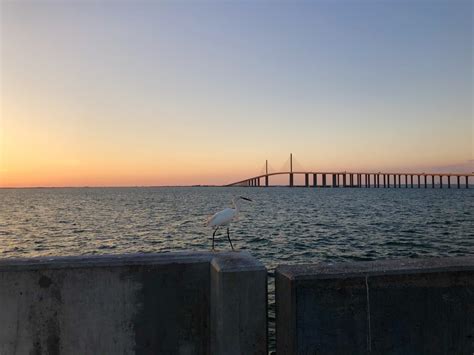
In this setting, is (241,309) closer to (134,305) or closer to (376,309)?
(134,305)

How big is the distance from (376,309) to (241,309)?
3.60 feet

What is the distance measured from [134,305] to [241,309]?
92 centimetres

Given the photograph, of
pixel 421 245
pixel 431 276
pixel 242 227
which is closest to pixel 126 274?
pixel 431 276

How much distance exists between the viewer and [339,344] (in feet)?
11.5

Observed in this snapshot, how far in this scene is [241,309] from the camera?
138 inches

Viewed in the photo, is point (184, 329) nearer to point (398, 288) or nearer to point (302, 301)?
point (302, 301)

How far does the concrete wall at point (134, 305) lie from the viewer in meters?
3.53

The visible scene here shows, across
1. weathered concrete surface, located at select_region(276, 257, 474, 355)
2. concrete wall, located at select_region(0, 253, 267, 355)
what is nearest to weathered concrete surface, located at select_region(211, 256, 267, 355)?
concrete wall, located at select_region(0, 253, 267, 355)

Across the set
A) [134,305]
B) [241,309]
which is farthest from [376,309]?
[134,305]

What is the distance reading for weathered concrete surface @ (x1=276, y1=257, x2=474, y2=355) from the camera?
3.47 meters

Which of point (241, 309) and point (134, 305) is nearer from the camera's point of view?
point (241, 309)

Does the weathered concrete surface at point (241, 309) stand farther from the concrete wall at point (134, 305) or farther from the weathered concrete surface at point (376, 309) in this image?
the weathered concrete surface at point (376, 309)

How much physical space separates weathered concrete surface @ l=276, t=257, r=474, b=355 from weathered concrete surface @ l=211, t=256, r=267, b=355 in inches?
7.9

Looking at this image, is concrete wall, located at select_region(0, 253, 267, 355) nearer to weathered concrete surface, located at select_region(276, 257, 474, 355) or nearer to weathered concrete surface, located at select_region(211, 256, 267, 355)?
weathered concrete surface, located at select_region(211, 256, 267, 355)
